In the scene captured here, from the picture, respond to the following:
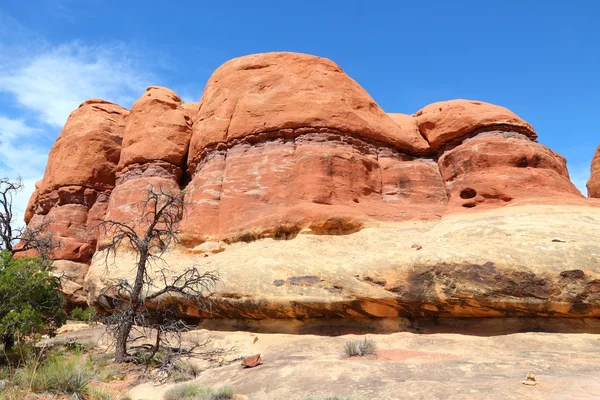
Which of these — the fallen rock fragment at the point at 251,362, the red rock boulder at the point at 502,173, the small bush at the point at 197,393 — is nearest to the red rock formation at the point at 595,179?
the red rock boulder at the point at 502,173

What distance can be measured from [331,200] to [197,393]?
9775 mm

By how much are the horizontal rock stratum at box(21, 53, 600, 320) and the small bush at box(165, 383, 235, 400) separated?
3764 millimetres

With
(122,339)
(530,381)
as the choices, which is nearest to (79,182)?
(122,339)

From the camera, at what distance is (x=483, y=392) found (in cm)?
693

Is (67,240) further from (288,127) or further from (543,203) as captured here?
(543,203)

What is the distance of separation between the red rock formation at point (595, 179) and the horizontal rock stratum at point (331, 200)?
0.18 metres

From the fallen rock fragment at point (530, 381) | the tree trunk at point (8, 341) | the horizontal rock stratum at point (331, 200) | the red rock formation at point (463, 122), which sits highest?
the red rock formation at point (463, 122)

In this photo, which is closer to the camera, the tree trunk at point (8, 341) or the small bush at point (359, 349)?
the small bush at point (359, 349)

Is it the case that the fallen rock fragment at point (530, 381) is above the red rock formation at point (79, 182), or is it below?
below

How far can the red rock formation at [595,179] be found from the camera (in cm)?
2611

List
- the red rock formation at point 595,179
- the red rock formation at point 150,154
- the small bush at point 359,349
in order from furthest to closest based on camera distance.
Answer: the red rock formation at point 595,179 < the red rock formation at point 150,154 < the small bush at point 359,349

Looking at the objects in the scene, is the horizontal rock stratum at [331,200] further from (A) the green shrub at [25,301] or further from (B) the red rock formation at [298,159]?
(A) the green shrub at [25,301]

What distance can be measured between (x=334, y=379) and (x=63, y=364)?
7.38 metres

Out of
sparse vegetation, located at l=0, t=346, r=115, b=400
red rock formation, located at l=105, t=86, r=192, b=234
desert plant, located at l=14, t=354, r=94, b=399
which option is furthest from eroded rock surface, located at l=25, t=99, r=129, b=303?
desert plant, located at l=14, t=354, r=94, b=399
